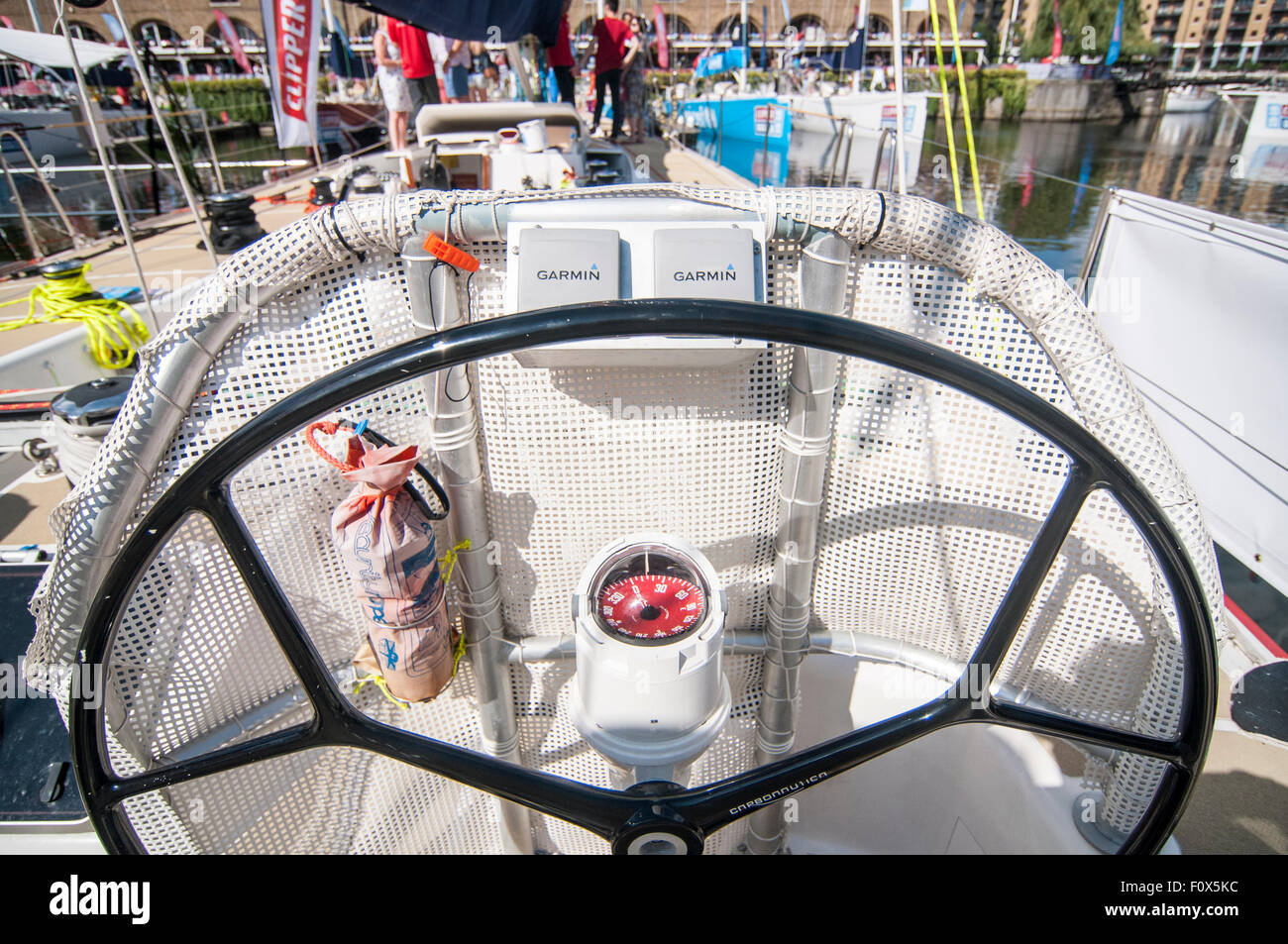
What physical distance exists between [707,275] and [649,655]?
668mm

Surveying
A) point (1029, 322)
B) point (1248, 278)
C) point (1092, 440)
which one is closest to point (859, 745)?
point (1092, 440)

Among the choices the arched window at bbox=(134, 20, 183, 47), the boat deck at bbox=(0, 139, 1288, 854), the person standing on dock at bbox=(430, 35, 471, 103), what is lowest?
the boat deck at bbox=(0, 139, 1288, 854)

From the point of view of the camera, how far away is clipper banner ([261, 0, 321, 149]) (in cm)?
424

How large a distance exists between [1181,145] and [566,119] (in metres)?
27.7

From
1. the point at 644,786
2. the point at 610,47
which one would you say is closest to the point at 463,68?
the point at 610,47

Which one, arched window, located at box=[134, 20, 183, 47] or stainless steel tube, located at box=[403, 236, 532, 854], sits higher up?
arched window, located at box=[134, 20, 183, 47]

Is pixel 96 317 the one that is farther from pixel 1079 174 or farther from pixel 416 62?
pixel 1079 174

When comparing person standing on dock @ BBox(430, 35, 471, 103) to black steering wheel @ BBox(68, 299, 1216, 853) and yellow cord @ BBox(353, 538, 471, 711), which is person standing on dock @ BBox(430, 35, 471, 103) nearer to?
yellow cord @ BBox(353, 538, 471, 711)

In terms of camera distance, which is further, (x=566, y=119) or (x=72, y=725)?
(x=566, y=119)

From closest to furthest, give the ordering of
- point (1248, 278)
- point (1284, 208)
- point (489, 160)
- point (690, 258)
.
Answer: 1. point (690, 258)
2. point (1248, 278)
3. point (489, 160)
4. point (1284, 208)

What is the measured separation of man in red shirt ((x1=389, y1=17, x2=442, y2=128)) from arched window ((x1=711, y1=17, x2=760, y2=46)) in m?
44.0

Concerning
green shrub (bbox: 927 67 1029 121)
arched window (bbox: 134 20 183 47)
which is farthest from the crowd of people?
arched window (bbox: 134 20 183 47)
